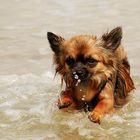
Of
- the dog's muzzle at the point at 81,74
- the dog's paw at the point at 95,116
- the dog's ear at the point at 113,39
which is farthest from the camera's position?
the dog's ear at the point at 113,39

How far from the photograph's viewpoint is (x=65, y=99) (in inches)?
294

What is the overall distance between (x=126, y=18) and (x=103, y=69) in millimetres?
5145

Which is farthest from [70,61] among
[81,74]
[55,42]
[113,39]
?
[113,39]

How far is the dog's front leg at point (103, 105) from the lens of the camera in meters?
7.05

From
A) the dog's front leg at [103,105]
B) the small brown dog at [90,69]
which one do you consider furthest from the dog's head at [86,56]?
the dog's front leg at [103,105]

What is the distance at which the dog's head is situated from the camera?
7184 millimetres

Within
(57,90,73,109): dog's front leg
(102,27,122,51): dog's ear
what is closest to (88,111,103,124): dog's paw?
(57,90,73,109): dog's front leg

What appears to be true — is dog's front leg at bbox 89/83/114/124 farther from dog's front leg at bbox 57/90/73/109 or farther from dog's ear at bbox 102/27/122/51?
dog's ear at bbox 102/27/122/51

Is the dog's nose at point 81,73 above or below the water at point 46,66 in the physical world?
above

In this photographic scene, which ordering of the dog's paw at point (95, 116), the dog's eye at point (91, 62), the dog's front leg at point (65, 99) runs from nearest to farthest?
the dog's paw at point (95, 116) → the dog's eye at point (91, 62) → the dog's front leg at point (65, 99)

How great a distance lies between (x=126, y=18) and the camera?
40.7 feet

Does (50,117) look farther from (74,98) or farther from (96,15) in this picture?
(96,15)

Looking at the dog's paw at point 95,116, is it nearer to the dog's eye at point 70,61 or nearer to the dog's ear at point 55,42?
the dog's eye at point 70,61

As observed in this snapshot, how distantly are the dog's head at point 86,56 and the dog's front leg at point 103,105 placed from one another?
7.3 inches
